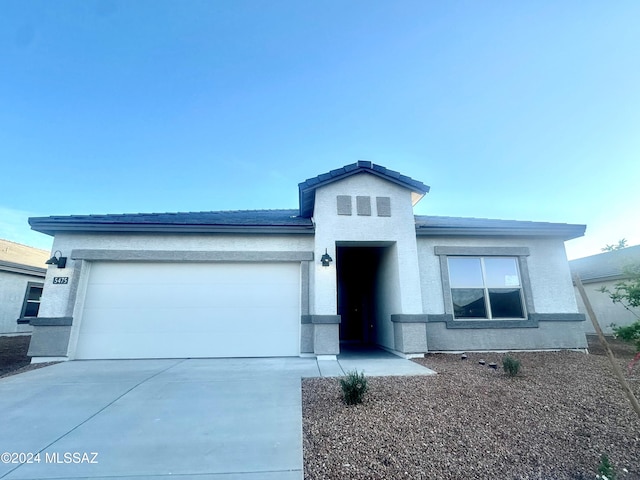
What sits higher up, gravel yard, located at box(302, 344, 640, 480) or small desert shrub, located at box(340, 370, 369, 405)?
small desert shrub, located at box(340, 370, 369, 405)

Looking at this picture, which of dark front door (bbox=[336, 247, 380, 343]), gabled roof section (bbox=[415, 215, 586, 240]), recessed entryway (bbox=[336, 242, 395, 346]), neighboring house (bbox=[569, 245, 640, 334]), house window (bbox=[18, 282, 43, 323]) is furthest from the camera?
house window (bbox=[18, 282, 43, 323])

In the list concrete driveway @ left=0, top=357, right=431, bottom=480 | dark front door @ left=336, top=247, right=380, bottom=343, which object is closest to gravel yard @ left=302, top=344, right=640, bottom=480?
concrete driveway @ left=0, top=357, right=431, bottom=480

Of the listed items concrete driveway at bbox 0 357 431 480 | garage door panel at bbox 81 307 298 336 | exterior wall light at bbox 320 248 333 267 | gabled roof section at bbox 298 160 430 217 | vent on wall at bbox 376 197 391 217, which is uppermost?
gabled roof section at bbox 298 160 430 217

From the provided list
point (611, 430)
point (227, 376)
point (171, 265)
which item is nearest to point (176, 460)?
point (227, 376)

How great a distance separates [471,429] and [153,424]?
3840mm

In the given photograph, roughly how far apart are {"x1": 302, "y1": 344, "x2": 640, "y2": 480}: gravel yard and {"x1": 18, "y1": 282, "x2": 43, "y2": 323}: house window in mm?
16830

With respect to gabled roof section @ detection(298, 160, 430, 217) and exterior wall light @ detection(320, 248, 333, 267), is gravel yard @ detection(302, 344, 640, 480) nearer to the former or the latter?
exterior wall light @ detection(320, 248, 333, 267)

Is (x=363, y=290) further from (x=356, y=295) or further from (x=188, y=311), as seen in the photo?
(x=188, y=311)

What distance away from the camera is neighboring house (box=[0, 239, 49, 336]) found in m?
12.9

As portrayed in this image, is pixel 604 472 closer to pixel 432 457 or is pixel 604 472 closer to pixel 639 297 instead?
pixel 432 457

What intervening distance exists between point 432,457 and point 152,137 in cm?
1509

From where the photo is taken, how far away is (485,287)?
8.27 meters

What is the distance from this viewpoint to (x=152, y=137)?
12.8 m

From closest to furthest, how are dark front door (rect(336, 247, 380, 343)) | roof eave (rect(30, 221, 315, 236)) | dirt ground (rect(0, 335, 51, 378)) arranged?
dirt ground (rect(0, 335, 51, 378)), roof eave (rect(30, 221, 315, 236)), dark front door (rect(336, 247, 380, 343))
